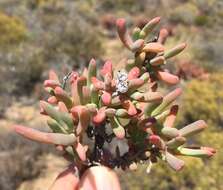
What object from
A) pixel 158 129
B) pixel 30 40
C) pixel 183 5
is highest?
pixel 158 129

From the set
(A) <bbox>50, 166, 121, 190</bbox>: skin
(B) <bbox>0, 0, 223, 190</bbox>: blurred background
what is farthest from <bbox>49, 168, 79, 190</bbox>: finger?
(B) <bbox>0, 0, 223, 190</bbox>: blurred background

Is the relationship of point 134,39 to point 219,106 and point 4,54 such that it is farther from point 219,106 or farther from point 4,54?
point 4,54

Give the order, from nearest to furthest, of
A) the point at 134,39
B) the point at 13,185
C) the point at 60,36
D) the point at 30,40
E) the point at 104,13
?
the point at 134,39
the point at 13,185
the point at 60,36
the point at 30,40
the point at 104,13

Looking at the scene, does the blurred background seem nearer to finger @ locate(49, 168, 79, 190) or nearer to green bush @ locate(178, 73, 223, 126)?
green bush @ locate(178, 73, 223, 126)

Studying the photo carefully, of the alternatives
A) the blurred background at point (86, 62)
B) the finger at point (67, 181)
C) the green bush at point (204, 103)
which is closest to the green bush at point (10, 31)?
the blurred background at point (86, 62)

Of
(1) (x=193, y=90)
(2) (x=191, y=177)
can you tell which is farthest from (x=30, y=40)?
(2) (x=191, y=177)

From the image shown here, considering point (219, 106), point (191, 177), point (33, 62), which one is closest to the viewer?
point (191, 177)

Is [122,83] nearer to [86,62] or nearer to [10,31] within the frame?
[86,62]
